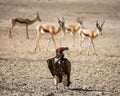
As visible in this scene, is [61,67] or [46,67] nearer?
[61,67]

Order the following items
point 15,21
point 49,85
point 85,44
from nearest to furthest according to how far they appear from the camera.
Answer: point 49,85
point 85,44
point 15,21

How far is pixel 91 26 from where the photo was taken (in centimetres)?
3222

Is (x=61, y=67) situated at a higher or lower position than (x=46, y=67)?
higher

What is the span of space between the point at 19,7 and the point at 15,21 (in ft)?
35.5

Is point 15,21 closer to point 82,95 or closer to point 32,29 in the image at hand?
point 32,29

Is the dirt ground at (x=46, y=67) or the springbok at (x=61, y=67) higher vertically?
the springbok at (x=61, y=67)

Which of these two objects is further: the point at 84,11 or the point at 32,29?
the point at 84,11

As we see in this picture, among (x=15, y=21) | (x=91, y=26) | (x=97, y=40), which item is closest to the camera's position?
(x=97, y=40)

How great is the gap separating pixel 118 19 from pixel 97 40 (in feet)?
36.6

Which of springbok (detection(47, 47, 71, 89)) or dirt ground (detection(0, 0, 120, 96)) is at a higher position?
springbok (detection(47, 47, 71, 89))

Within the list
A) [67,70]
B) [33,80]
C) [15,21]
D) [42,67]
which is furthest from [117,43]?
[67,70]

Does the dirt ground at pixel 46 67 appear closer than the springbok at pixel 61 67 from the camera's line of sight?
No

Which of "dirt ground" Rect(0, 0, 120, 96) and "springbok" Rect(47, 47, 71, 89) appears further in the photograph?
"dirt ground" Rect(0, 0, 120, 96)

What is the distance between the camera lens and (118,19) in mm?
36062
